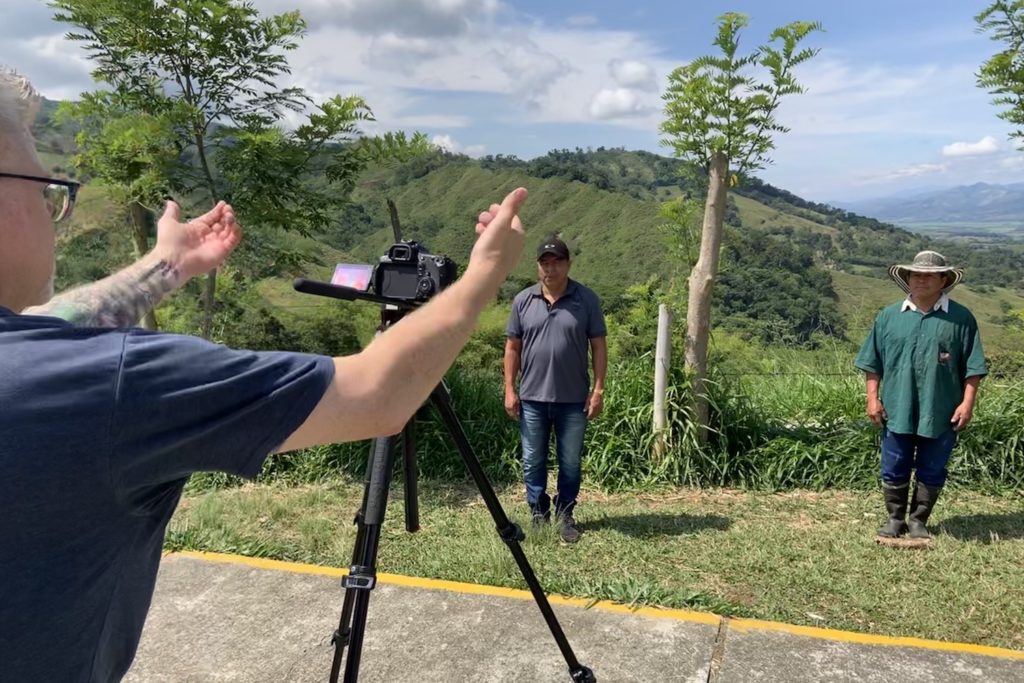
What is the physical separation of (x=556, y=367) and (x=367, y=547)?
8.35ft

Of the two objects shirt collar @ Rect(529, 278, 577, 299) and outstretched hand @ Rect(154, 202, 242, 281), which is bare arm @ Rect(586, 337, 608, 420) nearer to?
shirt collar @ Rect(529, 278, 577, 299)

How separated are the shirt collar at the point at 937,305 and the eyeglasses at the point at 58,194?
437 centimetres

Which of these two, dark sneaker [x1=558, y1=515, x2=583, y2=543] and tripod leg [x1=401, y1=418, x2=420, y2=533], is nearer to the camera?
tripod leg [x1=401, y1=418, x2=420, y2=533]

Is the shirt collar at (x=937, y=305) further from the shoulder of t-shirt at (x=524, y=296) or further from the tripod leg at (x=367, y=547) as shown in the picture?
the tripod leg at (x=367, y=547)

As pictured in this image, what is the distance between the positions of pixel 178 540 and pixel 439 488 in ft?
6.07

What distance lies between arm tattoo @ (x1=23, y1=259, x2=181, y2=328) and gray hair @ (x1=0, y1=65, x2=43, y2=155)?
0.60 meters

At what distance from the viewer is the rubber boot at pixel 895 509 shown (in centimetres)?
428

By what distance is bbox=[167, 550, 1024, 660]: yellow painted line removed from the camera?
119 inches

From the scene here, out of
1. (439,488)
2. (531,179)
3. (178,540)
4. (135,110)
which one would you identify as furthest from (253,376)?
(531,179)

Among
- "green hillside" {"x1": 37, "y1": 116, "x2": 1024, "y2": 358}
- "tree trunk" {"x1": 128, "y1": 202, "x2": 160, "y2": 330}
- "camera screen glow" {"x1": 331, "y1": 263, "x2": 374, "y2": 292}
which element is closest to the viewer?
"camera screen glow" {"x1": 331, "y1": 263, "x2": 374, "y2": 292}

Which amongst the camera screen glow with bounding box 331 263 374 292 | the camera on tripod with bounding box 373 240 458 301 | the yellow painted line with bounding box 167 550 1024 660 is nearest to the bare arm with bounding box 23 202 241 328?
the camera screen glow with bounding box 331 263 374 292

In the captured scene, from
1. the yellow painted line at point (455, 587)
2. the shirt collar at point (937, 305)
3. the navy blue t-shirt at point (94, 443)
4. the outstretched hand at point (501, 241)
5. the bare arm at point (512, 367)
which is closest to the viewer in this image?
the navy blue t-shirt at point (94, 443)

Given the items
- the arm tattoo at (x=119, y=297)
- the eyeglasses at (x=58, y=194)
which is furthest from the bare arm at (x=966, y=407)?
the eyeglasses at (x=58, y=194)

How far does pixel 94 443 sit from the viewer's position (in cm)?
83
